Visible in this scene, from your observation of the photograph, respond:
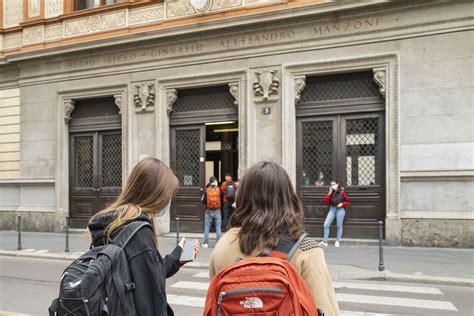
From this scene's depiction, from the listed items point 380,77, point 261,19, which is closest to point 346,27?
point 380,77

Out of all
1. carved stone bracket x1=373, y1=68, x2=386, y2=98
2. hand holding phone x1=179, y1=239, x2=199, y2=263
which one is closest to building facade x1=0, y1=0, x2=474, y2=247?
carved stone bracket x1=373, y1=68, x2=386, y2=98

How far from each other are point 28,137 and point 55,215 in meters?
3.45

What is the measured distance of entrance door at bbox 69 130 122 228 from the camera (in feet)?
56.6

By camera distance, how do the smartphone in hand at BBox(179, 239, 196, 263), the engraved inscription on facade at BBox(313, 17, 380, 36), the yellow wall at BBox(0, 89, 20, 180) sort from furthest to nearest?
the yellow wall at BBox(0, 89, 20, 180), the engraved inscription on facade at BBox(313, 17, 380, 36), the smartphone in hand at BBox(179, 239, 196, 263)

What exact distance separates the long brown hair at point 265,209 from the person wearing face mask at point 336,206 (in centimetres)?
1082

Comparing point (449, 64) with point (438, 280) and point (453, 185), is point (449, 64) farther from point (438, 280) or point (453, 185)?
point (438, 280)

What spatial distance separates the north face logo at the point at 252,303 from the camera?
1926 mm

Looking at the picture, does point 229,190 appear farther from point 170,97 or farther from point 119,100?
point 119,100

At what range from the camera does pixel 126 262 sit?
8.10 feet

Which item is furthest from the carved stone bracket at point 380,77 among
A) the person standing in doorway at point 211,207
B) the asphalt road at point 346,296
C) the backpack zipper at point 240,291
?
the backpack zipper at point 240,291

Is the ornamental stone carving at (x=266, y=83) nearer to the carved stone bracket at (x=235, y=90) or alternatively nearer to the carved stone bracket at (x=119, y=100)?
the carved stone bracket at (x=235, y=90)

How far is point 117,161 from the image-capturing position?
17219mm

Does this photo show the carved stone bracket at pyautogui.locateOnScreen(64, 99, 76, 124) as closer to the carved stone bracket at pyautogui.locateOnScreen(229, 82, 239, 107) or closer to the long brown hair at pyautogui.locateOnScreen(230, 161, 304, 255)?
the carved stone bracket at pyautogui.locateOnScreen(229, 82, 239, 107)

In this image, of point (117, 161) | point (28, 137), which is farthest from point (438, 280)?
point (28, 137)
